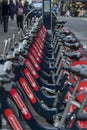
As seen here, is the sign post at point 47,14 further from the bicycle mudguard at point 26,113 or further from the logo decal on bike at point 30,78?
the bicycle mudguard at point 26,113

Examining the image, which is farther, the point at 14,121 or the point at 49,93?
the point at 49,93

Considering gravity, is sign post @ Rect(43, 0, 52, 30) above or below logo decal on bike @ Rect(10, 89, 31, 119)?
below

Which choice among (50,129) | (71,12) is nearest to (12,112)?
(50,129)

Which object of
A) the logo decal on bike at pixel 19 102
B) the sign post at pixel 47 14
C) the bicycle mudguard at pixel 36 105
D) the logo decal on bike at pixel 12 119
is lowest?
the sign post at pixel 47 14

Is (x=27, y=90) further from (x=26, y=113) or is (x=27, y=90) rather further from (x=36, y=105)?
(x=26, y=113)

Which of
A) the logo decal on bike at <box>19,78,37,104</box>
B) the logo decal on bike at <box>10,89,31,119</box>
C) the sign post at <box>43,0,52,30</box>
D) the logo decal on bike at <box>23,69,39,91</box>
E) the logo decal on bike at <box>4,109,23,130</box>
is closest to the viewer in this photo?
the logo decal on bike at <box>4,109,23,130</box>

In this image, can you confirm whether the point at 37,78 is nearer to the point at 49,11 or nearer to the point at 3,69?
the point at 3,69

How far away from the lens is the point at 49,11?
2050cm

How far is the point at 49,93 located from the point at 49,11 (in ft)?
44.1

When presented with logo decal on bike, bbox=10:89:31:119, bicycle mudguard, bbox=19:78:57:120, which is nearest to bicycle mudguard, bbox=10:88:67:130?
logo decal on bike, bbox=10:89:31:119

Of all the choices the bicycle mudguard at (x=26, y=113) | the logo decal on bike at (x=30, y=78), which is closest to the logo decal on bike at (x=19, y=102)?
the bicycle mudguard at (x=26, y=113)

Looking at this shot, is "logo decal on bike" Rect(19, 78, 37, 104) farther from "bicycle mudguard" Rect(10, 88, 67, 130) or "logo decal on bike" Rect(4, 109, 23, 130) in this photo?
"logo decal on bike" Rect(4, 109, 23, 130)

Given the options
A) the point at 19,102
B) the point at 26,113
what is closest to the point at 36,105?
the point at 26,113

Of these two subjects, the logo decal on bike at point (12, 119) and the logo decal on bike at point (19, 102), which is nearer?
the logo decal on bike at point (12, 119)
